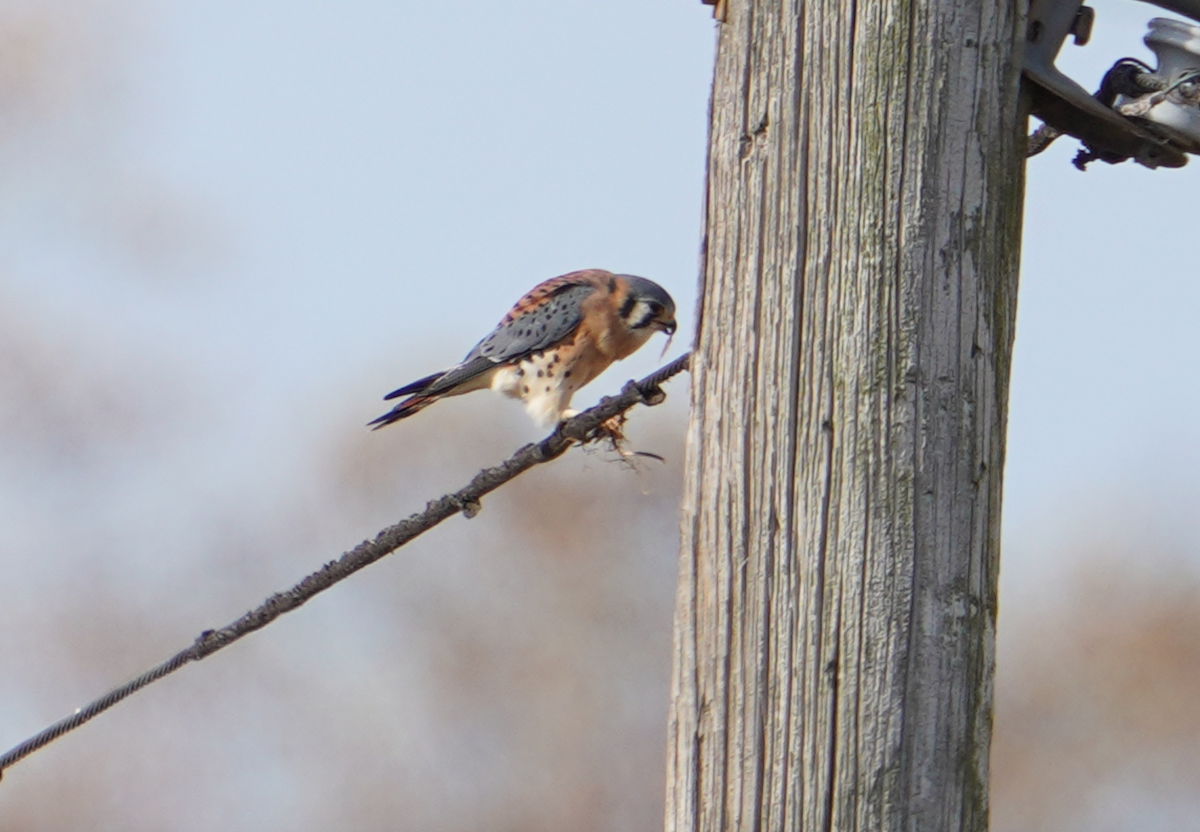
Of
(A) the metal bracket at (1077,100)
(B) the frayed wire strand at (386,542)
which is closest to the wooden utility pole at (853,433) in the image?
(A) the metal bracket at (1077,100)

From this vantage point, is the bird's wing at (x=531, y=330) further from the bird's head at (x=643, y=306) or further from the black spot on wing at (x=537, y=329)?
the bird's head at (x=643, y=306)

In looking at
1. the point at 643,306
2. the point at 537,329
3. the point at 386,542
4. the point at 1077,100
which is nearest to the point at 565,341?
the point at 537,329

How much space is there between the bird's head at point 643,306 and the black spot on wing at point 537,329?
0.19m

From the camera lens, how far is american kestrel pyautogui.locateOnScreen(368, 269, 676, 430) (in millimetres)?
6543

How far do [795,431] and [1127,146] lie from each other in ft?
3.43

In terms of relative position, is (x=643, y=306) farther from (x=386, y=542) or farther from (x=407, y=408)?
(x=386, y=542)

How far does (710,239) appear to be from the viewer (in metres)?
2.48

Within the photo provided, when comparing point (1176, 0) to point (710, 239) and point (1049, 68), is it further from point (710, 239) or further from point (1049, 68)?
point (710, 239)

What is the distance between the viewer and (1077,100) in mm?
2643

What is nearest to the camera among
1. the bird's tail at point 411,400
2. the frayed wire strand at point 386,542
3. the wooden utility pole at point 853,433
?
the wooden utility pole at point 853,433

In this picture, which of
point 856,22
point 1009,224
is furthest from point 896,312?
point 856,22

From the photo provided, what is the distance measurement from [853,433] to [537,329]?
4386 mm

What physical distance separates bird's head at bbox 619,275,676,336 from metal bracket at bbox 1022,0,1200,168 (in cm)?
362

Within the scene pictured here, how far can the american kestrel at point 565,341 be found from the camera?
654 cm
